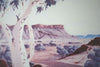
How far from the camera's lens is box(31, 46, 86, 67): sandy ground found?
191 cm

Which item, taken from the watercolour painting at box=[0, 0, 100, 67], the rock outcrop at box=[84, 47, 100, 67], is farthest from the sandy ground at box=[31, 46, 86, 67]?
the rock outcrop at box=[84, 47, 100, 67]

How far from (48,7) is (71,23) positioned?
0.45 m

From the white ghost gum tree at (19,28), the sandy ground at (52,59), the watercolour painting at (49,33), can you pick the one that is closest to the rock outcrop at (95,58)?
the watercolour painting at (49,33)

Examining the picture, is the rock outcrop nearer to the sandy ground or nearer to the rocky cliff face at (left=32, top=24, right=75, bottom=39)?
the sandy ground

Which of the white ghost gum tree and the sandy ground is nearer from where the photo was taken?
the sandy ground

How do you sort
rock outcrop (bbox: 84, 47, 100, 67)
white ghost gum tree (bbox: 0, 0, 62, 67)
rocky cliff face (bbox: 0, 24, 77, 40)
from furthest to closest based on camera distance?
white ghost gum tree (bbox: 0, 0, 62, 67), rocky cliff face (bbox: 0, 24, 77, 40), rock outcrop (bbox: 84, 47, 100, 67)

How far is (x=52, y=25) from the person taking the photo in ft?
6.64

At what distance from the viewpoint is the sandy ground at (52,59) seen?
1.91 m

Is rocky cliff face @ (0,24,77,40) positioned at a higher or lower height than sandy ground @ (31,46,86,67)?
higher

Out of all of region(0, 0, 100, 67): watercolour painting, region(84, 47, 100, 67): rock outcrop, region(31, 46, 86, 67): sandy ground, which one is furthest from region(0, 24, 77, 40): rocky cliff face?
region(84, 47, 100, 67): rock outcrop

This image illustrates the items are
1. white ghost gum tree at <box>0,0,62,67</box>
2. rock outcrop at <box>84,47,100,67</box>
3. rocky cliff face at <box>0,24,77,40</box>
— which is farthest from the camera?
white ghost gum tree at <box>0,0,62,67</box>

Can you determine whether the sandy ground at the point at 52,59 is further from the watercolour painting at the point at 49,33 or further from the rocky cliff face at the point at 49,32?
the rocky cliff face at the point at 49,32

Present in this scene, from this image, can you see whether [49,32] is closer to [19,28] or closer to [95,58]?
[19,28]

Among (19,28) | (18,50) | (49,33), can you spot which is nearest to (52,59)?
(49,33)
